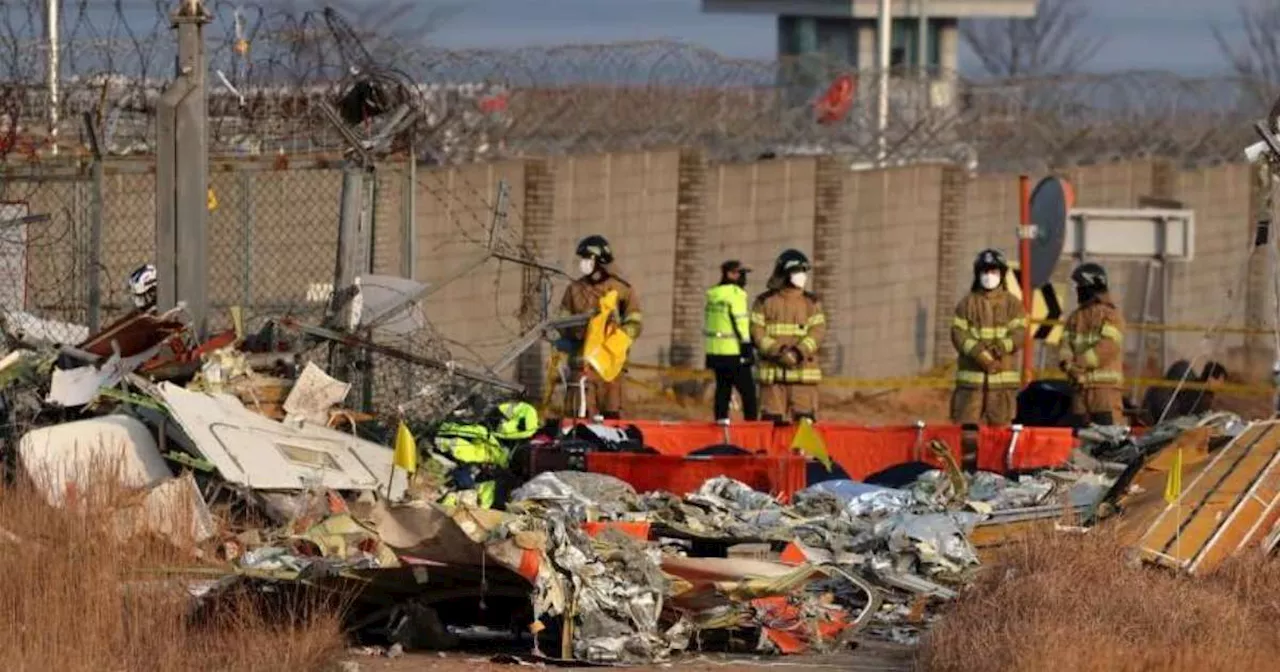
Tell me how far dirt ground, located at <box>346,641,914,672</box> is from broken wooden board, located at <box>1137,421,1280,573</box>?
133 cm

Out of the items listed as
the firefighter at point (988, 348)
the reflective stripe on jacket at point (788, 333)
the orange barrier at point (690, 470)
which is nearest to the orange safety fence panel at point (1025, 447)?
the orange barrier at point (690, 470)

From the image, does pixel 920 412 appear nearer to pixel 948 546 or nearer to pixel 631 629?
pixel 948 546

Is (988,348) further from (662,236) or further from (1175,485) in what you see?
(662,236)

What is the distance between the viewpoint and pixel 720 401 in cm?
2173

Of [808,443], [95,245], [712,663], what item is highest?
[95,245]

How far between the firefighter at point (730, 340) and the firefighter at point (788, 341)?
4.46ft

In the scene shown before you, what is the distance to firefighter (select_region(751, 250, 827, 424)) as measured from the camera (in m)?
20.1

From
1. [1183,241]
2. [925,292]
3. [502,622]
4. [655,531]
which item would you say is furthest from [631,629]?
[925,292]

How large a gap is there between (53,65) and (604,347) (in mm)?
4189

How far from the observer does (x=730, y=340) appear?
21.7 meters

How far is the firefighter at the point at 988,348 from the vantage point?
19.9 metres

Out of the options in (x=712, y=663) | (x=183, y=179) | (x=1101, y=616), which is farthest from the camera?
(x=183, y=179)

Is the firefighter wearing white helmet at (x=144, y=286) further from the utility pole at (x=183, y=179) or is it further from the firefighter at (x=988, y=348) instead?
the firefighter at (x=988, y=348)

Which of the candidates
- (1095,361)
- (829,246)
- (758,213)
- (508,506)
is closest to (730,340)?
(1095,361)
